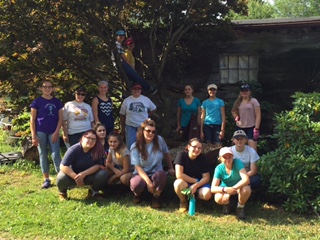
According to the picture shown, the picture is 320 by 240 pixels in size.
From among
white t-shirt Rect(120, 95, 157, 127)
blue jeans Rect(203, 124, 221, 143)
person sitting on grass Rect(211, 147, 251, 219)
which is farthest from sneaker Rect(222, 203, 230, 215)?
white t-shirt Rect(120, 95, 157, 127)

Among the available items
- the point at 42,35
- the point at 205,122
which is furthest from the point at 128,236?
the point at 42,35

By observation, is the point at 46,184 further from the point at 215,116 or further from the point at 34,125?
the point at 215,116

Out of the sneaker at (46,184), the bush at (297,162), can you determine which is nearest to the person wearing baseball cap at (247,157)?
the bush at (297,162)

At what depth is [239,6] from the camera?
917 centimetres

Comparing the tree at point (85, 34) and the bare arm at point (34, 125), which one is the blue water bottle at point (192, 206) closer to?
the bare arm at point (34, 125)

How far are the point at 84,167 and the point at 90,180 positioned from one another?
21 cm

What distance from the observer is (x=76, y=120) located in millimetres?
6496

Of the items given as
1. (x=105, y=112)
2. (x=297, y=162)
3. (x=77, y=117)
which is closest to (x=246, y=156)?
(x=297, y=162)

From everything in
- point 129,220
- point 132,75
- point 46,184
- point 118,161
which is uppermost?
point 132,75

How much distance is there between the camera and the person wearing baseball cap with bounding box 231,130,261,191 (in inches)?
220

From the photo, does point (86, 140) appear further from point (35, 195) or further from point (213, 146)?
point (213, 146)

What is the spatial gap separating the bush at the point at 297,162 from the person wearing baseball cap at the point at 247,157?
0.63ft

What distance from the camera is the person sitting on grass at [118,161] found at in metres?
5.96

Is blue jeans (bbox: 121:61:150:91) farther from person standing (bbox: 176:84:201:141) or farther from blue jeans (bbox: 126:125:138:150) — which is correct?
blue jeans (bbox: 126:125:138:150)
